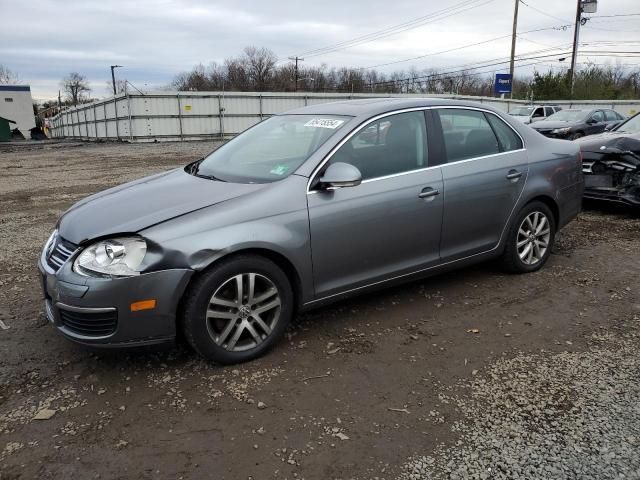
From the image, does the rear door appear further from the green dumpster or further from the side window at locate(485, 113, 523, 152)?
the green dumpster

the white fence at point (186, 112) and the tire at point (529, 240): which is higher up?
the white fence at point (186, 112)

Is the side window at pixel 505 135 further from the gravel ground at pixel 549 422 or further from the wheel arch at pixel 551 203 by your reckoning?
the gravel ground at pixel 549 422

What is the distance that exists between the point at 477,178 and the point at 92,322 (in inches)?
120

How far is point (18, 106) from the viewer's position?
44156 millimetres

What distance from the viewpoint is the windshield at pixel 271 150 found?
12.2 feet

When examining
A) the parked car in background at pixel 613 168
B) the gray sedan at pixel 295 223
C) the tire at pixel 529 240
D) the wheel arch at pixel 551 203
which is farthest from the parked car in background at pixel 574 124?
the gray sedan at pixel 295 223

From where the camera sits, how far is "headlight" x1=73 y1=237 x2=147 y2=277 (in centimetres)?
293

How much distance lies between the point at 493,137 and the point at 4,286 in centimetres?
460

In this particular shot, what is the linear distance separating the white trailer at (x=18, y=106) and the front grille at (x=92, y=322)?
159ft

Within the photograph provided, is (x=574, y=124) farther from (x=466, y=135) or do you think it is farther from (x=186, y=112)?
(x=186, y=112)

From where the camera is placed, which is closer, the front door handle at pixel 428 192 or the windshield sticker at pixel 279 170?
Result: the windshield sticker at pixel 279 170

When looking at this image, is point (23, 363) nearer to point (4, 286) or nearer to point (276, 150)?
point (4, 286)

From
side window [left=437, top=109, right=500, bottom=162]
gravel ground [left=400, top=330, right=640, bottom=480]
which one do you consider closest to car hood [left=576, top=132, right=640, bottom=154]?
side window [left=437, top=109, right=500, bottom=162]

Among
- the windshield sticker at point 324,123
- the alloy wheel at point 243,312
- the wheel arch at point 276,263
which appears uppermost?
the windshield sticker at point 324,123
